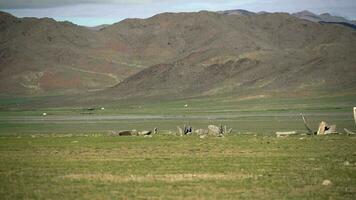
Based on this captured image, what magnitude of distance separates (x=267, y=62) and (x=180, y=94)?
21.0 m

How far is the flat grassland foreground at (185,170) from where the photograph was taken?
58.4ft

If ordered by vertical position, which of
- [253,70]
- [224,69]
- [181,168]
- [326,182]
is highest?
[224,69]

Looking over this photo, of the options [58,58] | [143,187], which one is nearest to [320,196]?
[143,187]

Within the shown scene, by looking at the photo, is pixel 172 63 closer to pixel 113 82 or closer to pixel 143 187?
pixel 113 82

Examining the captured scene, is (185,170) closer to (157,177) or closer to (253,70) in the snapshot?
(157,177)

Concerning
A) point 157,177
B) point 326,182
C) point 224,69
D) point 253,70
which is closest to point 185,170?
point 157,177

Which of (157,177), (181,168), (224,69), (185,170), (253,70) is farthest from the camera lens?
(224,69)

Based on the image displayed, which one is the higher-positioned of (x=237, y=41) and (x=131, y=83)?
(x=237, y=41)

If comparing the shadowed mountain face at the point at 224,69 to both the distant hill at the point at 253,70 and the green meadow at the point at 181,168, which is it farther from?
the green meadow at the point at 181,168

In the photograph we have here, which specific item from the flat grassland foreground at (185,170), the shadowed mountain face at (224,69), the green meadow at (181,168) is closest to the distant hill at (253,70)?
the shadowed mountain face at (224,69)

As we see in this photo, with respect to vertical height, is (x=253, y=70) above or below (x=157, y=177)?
above

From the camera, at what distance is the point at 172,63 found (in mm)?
159750

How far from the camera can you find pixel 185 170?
2250 cm

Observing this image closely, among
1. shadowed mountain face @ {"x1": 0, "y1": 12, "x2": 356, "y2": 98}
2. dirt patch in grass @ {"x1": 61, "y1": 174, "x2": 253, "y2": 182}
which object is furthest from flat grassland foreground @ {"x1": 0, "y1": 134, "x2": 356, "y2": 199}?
shadowed mountain face @ {"x1": 0, "y1": 12, "x2": 356, "y2": 98}
